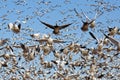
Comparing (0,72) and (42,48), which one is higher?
(42,48)

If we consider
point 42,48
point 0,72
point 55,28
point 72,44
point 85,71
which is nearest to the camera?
point 55,28

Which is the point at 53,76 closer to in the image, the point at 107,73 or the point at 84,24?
the point at 107,73

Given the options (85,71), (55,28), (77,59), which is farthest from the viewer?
(85,71)

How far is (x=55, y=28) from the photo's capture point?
482 centimetres

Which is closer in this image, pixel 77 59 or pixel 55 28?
pixel 55 28

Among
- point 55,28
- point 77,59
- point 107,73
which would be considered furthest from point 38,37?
point 107,73

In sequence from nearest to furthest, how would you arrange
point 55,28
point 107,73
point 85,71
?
1. point 55,28
2. point 85,71
3. point 107,73

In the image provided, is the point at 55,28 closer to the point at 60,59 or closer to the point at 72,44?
the point at 72,44

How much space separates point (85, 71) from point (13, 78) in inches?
70.4

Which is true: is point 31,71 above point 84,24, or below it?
below

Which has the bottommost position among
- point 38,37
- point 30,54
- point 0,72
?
point 0,72

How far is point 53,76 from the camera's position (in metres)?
8.28

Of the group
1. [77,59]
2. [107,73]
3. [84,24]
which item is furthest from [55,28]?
[107,73]

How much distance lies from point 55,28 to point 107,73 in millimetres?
4369
